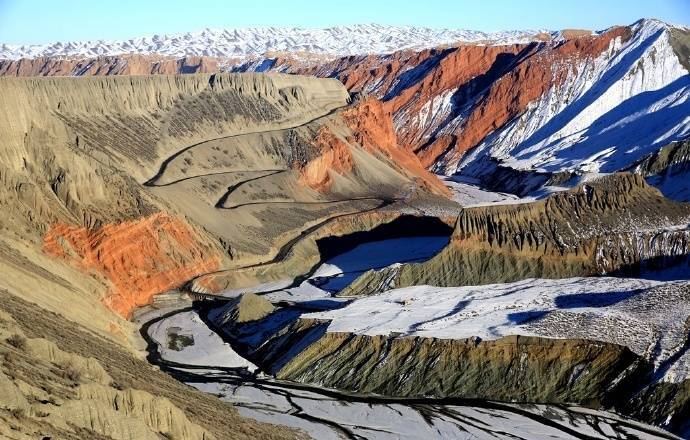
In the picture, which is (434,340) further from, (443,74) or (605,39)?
(443,74)

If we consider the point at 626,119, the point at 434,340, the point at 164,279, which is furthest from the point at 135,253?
the point at 626,119

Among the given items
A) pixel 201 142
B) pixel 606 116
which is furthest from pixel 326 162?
pixel 606 116

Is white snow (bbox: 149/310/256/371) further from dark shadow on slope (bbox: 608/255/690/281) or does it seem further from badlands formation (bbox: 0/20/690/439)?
dark shadow on slope (bbox: 608/255/690/281)

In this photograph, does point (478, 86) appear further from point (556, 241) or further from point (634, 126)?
point (556, 241)

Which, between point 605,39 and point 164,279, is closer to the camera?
point 164,279

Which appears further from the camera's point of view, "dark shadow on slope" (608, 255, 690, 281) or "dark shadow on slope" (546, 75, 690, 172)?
"dark shadow on slope" (546, 75, 690, 172)

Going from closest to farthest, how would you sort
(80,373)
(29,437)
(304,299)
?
(29,437)
(80,373)
(304,299)

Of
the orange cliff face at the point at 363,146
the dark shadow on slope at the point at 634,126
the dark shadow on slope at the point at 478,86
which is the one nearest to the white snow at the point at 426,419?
the orange cliff face at the point at 363,146

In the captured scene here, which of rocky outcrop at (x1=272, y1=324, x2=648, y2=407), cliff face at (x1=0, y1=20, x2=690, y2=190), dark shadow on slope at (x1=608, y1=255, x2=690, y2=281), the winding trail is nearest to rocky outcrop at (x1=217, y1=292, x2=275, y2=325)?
rocky outcrop at (x1=272, y1=324, x2=648, y2=407)
